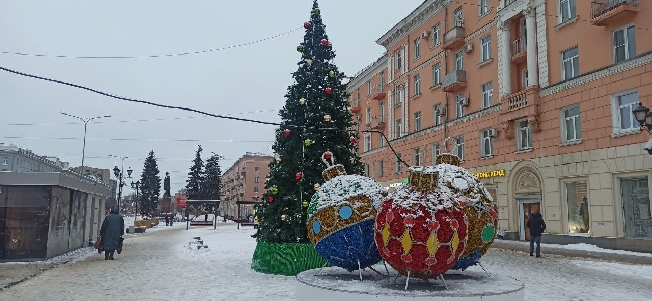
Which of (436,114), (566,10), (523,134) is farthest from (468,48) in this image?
(566,10)

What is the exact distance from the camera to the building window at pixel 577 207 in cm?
2031

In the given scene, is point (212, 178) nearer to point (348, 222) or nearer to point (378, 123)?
point (378, 123)

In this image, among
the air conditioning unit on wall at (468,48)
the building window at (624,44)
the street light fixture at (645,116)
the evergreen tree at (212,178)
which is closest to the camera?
the street light fixture at (645,116)

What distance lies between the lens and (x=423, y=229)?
6012 millimetres

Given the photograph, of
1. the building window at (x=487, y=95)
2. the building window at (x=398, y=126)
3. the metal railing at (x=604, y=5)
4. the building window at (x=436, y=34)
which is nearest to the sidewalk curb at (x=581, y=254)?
the building window at (x=487, y=95)

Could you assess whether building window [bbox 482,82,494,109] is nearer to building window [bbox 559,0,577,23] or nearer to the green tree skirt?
building window [bbox 559,0,577,23]

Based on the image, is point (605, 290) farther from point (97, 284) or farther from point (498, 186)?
point (498, 186)

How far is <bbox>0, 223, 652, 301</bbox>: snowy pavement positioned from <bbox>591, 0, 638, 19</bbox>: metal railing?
32.5 ft

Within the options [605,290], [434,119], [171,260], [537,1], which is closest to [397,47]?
[434,119]

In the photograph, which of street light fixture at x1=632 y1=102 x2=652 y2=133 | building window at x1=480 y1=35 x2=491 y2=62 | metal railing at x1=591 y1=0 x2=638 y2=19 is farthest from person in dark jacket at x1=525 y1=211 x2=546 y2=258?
building window at x1=480 y1=35 x2=491 y2=62

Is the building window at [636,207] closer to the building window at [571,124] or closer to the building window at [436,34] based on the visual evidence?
the building window at [571,124]

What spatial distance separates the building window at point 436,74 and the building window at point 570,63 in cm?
1006

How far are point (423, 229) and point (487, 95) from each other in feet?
73.5

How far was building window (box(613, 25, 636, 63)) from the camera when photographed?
18422mm
